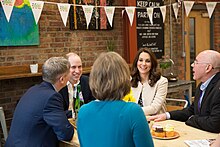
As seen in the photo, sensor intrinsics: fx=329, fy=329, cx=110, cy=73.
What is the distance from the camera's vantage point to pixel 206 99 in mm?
2492

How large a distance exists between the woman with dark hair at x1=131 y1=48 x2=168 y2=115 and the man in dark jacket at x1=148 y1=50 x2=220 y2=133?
46 centimetres

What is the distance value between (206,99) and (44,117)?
3.97 feet

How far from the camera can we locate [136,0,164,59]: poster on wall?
5.66m

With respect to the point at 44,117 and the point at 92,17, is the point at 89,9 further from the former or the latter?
the point at 44,117

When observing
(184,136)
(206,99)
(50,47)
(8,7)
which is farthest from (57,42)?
(184,136)

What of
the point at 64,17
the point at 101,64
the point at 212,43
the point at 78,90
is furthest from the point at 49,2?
the point at 212,43

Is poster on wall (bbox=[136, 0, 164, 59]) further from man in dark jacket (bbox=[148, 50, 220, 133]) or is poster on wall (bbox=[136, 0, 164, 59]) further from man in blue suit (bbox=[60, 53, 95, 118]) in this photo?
man in dark jacket (bbox=[148, 50, 220, 133])

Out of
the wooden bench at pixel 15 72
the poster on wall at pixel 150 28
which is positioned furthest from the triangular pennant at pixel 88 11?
the poster on wall at pixel 150 28

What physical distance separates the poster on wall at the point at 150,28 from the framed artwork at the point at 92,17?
27.2 inches

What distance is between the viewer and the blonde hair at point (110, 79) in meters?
1.67

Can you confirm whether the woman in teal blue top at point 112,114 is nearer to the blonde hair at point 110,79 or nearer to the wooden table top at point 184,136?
the blonde hair at point 110,79

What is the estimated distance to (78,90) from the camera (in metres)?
2.95

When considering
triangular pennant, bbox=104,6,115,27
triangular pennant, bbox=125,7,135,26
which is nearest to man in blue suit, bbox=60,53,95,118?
triangular pennant, bbox=104,6,115,27

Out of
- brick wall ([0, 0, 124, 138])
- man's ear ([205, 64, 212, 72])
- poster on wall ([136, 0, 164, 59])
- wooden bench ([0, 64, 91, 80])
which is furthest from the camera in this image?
poster on wall ([136, 0, 164, 59])
